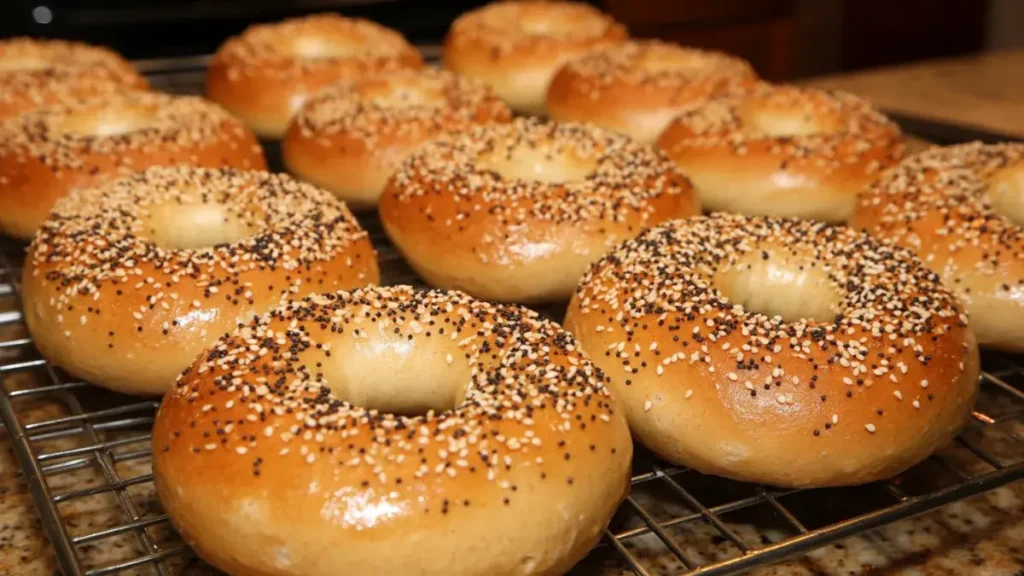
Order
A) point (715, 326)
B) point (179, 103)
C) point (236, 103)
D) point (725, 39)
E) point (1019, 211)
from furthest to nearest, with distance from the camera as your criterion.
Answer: point (725, 39)
point (236, 103)
point (179, 103)
point (1019, 211)
point (715, 326)

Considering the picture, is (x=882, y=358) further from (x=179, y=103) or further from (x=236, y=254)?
(x=179, y=103)

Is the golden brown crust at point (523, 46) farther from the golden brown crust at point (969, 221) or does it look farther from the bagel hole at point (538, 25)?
the golden brown crust at point (969, 221)

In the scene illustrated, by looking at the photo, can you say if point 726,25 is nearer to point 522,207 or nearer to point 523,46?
point 523,46

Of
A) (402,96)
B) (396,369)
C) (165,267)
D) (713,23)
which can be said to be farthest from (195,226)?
(713,23)

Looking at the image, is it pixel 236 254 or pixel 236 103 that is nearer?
pixel 236 254

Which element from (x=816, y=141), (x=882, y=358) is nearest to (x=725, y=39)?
(x=816, y=141)

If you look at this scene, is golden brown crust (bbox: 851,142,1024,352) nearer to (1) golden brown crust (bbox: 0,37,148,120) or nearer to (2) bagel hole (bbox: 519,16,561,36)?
(2) bagel hole (bbox: 519,16,561,36)
